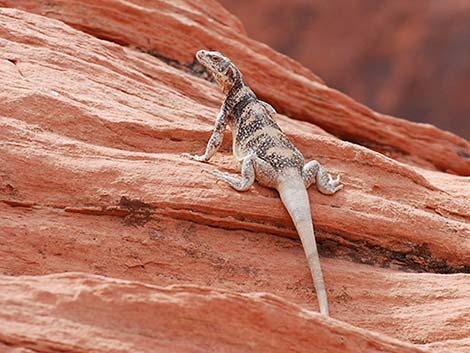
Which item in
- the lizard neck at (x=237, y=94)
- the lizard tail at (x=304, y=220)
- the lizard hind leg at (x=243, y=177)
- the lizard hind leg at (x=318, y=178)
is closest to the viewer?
the lizard tail at (x=304, y=220)

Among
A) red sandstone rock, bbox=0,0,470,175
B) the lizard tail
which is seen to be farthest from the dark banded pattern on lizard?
red sandstone rock, bbox=0,0,470,175

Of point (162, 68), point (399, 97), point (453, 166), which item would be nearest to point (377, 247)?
point (162, 68)

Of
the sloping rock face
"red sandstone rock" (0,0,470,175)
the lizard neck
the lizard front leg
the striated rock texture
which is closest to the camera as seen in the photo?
the sloping rock face

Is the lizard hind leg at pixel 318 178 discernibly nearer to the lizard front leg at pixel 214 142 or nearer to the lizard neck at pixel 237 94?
the lizard front leg at pixel 214 142

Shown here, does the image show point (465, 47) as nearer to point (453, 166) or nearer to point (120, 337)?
point (453, 166)

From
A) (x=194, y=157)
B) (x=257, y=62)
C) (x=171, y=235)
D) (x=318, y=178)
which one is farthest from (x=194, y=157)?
(x=257, y=62)

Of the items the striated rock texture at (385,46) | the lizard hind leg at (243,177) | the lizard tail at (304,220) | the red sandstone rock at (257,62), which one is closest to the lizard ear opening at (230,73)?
the lizard hind leg at (243,177)

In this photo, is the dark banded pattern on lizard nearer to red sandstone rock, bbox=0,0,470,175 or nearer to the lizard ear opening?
the lizard ear opening

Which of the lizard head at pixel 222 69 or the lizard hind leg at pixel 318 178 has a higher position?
the lizard head at pixel 222 69
